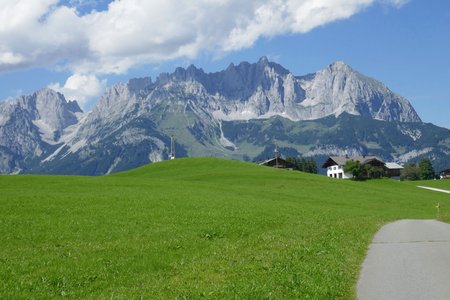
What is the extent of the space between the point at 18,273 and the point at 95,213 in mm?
17440

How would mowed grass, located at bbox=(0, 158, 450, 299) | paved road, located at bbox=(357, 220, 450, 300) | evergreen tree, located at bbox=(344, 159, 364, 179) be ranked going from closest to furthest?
paved road, located at bbox=(357, 220, 450, 300) → mowed grass, located at bbox=(0, 158, 450, 299) → evergreen tree, located at bbox=(344, 159, 364, 179)

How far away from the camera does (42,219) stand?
31.4m

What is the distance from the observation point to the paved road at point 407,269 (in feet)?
50.5

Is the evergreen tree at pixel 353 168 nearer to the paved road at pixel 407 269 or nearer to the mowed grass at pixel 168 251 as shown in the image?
the mowed grass at pixel 168 251

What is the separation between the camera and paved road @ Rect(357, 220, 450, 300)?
15.4m

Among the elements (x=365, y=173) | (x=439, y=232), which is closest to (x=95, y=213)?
(x=439, y=232)

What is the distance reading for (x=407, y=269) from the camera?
62.8 feet

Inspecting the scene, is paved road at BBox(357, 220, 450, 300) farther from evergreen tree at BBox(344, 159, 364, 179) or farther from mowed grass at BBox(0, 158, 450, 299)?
evergreen tree at BBox(344, 159, 364, 179)

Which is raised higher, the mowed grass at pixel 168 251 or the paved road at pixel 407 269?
the mowed grass at pixel 168 251

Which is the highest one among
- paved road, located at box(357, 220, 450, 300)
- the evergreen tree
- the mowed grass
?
the evergreen tree

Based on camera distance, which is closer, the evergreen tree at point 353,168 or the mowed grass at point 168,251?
the mowed grass at point 168,251

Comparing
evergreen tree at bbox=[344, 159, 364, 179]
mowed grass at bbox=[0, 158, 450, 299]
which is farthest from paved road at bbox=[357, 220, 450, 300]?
evergreen tree at bbox=[344, 159, 364, 179]

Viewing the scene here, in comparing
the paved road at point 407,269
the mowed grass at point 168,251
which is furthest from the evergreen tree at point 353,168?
the paved road at point 407,269

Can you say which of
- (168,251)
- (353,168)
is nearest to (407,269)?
(168,251)
